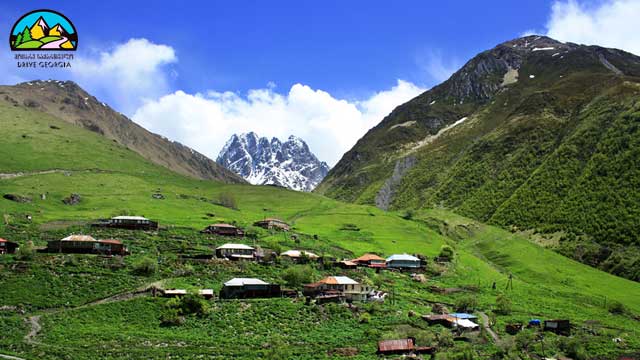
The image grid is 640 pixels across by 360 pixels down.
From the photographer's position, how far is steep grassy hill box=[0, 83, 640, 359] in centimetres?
6278

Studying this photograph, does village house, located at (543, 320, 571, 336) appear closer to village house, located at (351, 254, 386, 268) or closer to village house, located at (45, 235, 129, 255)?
village house, located at (351, 254, 386, 268)

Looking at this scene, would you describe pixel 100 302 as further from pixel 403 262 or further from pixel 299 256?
pixel 403 262

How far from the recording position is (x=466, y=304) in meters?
89.6

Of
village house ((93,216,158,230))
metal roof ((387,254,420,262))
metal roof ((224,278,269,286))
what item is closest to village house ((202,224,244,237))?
village house ((93,216,158,230))

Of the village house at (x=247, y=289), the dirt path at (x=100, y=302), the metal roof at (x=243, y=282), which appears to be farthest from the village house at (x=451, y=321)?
the dirt path at (x=100, y=302)

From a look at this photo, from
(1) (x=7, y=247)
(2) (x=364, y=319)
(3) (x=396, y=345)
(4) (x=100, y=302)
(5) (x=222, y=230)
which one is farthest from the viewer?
(5) (x=222, y=230)

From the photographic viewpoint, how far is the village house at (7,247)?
3302 inches

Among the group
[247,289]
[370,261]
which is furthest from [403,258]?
[247,289]

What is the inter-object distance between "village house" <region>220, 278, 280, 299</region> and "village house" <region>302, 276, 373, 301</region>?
5018mm

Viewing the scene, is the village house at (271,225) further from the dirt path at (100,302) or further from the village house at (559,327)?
the village house at (559,327)

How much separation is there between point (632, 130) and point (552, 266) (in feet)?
238

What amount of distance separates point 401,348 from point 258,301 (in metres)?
21.1

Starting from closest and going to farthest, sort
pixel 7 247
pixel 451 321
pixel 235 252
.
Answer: pixel 451 321
pixel 7 247
pixel 235 252

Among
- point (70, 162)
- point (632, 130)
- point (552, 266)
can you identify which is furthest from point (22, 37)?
point (632, 130)
